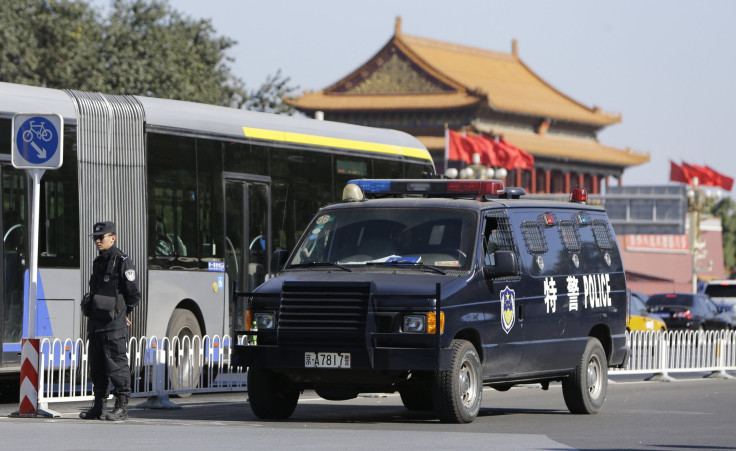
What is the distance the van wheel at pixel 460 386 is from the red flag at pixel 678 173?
75069mm

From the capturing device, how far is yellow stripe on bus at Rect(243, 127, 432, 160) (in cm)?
1908

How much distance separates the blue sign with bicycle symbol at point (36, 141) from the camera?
1405 cm

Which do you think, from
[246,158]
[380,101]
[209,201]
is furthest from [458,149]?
[209,201]

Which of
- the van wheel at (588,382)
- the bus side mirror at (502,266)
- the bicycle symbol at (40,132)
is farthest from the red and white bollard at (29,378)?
the van wheel at (588,382)

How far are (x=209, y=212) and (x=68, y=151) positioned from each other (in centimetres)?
227

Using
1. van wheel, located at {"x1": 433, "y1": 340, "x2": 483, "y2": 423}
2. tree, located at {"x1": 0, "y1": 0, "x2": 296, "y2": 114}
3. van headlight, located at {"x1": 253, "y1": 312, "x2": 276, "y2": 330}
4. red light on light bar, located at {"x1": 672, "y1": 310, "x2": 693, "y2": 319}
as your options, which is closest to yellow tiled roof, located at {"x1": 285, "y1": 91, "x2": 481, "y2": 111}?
tree, located at {"x1": 0, "y1": 0, "x2": 296, "y2": 114}

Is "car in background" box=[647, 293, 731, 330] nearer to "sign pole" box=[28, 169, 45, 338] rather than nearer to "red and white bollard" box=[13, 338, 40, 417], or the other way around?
"sign pole" box=[28, 169, 45, 338]

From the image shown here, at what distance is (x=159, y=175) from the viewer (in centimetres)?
1745

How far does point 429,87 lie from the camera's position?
78562mm

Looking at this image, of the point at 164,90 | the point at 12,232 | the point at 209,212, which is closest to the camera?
the point at 12,232

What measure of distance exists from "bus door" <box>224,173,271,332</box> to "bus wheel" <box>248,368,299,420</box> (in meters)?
4.84

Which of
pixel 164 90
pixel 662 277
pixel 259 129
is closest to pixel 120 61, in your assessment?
pixel 164 90

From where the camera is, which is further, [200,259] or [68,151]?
[200,259]

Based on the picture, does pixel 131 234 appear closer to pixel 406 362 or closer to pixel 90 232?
pixel 90 232
